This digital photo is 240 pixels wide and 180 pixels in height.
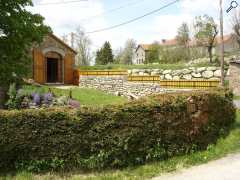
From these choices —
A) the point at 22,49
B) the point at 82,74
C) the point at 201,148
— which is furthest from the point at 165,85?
the point at 201,148

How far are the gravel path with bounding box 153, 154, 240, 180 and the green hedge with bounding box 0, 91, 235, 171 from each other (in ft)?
2.53

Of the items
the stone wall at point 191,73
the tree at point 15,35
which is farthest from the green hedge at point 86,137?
the stone wall at point 191,73

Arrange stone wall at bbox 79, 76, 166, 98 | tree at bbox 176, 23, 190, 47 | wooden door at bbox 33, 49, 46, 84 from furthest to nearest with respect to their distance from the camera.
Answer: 1. tree at bbox 176, 23, 190, 47
2. wooden door at bbox 33, 49, 46, 84
3. stone wall at bbox 79, 76, 166, 98

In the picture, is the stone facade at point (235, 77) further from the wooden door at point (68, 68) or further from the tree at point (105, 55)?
the tree at point (105, 55)

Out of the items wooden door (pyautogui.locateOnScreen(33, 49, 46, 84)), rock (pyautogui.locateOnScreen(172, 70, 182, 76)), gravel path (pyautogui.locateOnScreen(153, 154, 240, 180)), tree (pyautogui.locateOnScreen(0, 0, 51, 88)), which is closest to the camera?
gravel path (pyautogui.locateOnScreen(153, 154, 240, 180))

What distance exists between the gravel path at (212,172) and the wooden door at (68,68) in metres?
25.3

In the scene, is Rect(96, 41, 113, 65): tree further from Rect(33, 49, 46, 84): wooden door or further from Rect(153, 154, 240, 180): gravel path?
Rect(153, 154, 240, 180): gravel path

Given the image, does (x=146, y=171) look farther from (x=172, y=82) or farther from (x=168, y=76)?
(x=168, y=76)

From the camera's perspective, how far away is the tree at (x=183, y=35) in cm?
5784

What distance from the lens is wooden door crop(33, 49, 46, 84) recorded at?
29597mm

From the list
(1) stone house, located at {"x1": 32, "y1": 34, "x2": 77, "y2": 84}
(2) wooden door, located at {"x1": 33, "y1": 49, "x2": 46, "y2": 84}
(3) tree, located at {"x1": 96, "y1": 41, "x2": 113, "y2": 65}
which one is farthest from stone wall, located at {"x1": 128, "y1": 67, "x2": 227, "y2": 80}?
(3) tree, located at {"x1": 96, "y1": 41, "x2": 113, "y2": 65}

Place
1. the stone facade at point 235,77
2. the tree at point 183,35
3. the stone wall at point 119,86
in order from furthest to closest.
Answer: the tree at point 183,35
the stone wall at point 119,86
the stone facade at point 235,77

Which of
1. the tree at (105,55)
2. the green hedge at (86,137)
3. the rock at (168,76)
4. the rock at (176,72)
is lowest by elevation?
the green hedge at (86,137)

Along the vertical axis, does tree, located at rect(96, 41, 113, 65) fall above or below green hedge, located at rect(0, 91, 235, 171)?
above
